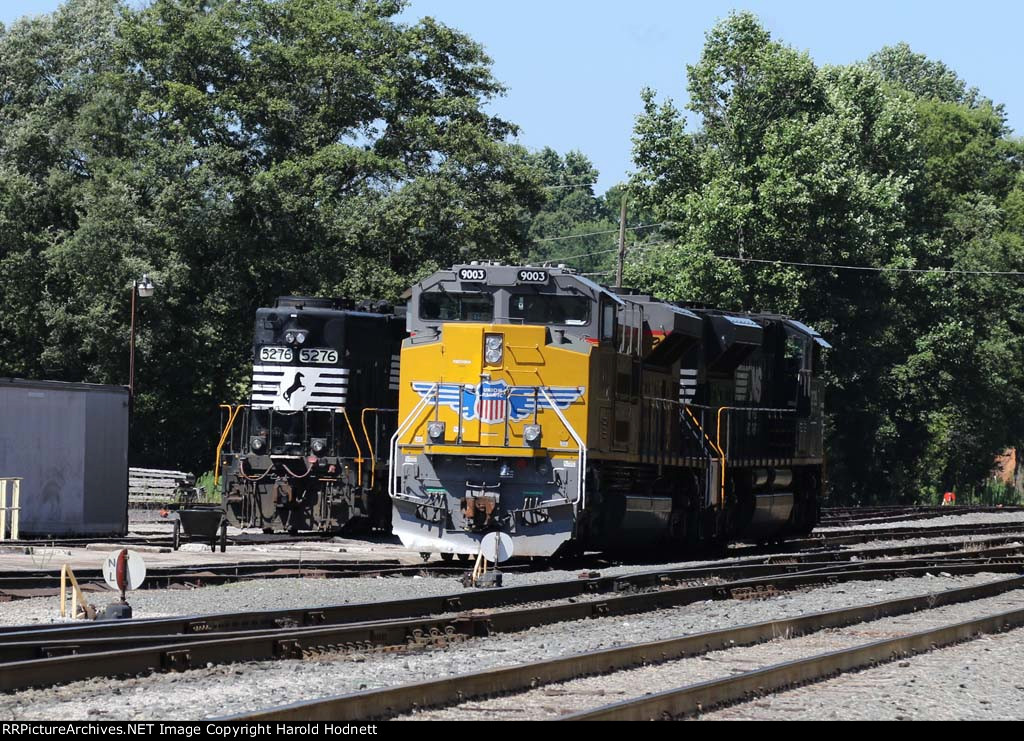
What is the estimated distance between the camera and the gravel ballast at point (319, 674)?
8.84 meters

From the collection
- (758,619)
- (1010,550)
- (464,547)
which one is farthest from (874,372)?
(758,619)

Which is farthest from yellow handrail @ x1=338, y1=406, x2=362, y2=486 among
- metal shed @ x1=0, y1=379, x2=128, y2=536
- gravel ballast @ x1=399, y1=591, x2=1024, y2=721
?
gravel ballast @ x1=399, y1=591, x2=1024, y2=721

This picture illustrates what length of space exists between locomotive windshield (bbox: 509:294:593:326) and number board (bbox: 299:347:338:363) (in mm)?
6286

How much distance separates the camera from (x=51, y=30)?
5431 cm

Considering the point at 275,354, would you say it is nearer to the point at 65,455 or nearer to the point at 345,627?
the point at 65,455

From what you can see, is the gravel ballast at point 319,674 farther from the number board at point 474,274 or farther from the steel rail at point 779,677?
the number board at point 474,274

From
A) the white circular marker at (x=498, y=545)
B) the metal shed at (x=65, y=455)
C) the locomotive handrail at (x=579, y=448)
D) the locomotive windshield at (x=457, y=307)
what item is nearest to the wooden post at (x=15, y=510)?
the metal shed at (x=65, y=455)

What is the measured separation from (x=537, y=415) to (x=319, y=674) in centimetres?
894

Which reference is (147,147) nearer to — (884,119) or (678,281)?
(678,281)

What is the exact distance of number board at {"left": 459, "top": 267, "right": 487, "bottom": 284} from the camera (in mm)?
19906

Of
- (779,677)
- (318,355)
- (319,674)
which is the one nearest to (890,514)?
(318,355)

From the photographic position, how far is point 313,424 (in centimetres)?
2542

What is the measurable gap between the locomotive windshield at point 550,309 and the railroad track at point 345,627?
146 inches

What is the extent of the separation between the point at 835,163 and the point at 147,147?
863 inches
